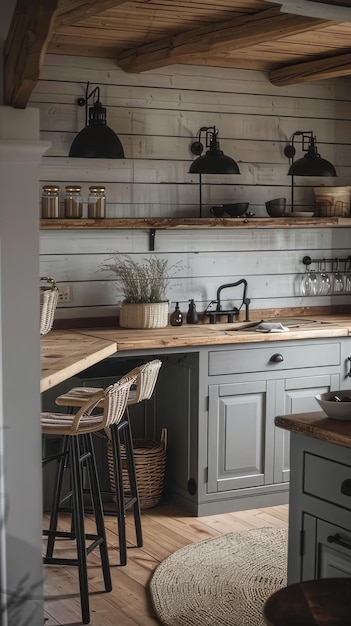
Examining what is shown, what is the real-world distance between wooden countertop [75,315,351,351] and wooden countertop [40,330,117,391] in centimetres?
13

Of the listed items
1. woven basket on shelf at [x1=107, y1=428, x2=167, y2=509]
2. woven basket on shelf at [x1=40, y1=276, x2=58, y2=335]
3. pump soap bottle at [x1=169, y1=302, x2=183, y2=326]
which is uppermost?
woven basket on shelf at [x1=40, y1=276, x2=58, y2=335]

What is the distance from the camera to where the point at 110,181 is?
5.51 m

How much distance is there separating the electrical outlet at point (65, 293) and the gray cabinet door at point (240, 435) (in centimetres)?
100

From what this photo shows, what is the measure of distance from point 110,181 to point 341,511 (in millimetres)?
3093

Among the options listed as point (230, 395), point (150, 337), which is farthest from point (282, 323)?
point (150, 337)

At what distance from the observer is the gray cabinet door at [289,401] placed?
5289 millimetres

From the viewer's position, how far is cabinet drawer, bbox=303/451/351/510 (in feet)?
9.45

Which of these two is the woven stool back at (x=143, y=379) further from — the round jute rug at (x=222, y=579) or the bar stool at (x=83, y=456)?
the round jute rug at (x=222, y=579)

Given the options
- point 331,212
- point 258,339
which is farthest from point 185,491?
point 331,212

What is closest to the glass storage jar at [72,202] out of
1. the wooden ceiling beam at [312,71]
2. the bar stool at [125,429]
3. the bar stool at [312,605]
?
the bar stool at [125,429]

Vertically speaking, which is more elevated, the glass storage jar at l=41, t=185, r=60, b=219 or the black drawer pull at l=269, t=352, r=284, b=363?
the glass storage jar at l=41, t=185, r=60, b=219

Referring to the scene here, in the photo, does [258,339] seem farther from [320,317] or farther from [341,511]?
[341,511]

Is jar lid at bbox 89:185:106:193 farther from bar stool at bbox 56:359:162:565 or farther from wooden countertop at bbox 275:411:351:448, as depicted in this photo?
wooden countertop at bbox 275:411:351:448

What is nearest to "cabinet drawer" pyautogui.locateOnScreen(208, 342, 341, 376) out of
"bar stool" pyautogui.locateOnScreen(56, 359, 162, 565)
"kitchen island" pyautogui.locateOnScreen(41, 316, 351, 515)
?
"kitchen island" pyautogui.locateOnScreen(41, 316, 351, 515)
